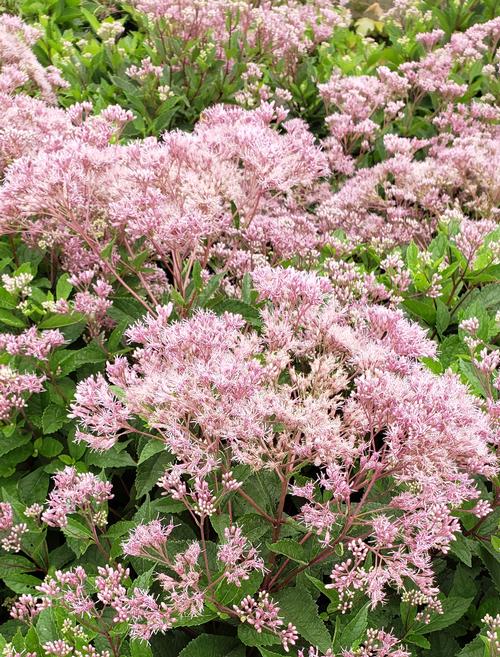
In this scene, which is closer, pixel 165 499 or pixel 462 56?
pixel 165 499

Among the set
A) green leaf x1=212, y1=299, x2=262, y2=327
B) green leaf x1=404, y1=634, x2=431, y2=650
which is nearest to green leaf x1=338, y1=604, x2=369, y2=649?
green leaf x1=404, y1=634, x2=431, y2=650

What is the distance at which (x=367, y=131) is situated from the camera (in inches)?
227

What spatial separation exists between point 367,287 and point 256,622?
76.2 inches

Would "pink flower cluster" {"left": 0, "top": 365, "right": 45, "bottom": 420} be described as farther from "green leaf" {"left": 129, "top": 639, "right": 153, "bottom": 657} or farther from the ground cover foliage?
"green leaf" {"left": 129, "top": 639, "right": 153, "bottom": 657}

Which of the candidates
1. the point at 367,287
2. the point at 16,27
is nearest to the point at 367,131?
the point at 367,287

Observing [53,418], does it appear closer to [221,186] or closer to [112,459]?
[112,459]

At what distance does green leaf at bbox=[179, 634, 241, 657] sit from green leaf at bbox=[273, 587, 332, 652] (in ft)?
0.83

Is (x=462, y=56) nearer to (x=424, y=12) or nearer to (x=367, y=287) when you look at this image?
(x=424, y=12)

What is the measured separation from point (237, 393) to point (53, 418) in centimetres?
130

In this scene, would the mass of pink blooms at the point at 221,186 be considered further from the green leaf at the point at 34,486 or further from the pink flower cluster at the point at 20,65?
the green leaf at the point at 34,486

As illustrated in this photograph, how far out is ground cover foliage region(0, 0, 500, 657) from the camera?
2.35m

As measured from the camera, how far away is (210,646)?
2.50 m

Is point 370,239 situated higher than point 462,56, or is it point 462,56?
point 462,56

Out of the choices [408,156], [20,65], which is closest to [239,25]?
[20,65]
